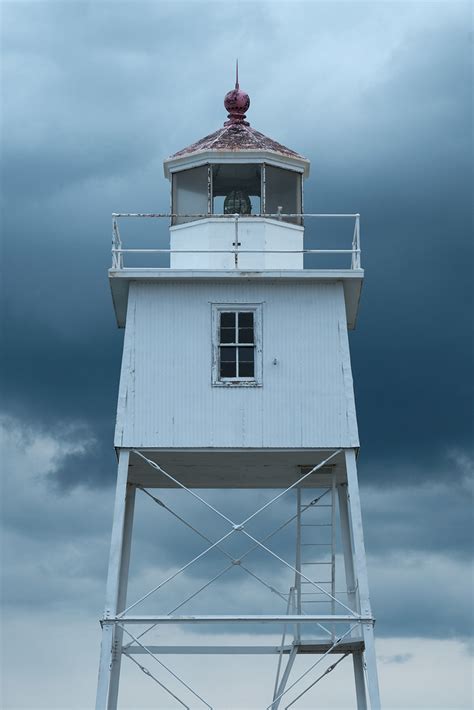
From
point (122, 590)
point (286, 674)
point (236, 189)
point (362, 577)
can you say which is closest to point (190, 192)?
point (236, 189)

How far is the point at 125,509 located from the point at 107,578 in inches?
108

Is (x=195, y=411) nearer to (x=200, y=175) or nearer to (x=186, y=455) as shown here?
(x=186, y=455)

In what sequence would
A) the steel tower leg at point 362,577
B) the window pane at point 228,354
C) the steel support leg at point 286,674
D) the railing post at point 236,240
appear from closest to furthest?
the steel tower leg at point 362,577 → the window pane at point 228,354 → the railing post at point 236,240 → the steel support leg at point 286,674

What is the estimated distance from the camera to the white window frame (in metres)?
29.9

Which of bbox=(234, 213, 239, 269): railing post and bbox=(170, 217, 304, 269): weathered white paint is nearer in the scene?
bbox=(234, 213, 239, 269): railing post

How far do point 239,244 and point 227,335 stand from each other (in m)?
1.69

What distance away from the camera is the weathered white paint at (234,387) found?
29.6 meters

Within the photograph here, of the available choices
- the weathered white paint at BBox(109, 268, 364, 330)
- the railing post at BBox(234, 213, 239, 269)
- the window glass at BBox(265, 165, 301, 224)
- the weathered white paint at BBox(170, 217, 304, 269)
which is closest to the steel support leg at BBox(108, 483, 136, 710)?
the weathered white paint at BBox(109, 268, 364, 330)

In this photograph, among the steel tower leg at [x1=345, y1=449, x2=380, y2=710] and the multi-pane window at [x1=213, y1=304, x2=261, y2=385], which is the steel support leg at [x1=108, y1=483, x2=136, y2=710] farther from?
the steel tower leg at [x1=345, y1=449, x2=380, y2=710]

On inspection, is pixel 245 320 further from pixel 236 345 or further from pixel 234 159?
pixel 234 159

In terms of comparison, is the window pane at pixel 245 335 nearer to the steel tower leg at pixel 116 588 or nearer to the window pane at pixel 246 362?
the window pane at pixel 246 362

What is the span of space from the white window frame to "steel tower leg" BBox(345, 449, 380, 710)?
2.07 m

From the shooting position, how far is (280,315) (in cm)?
3030

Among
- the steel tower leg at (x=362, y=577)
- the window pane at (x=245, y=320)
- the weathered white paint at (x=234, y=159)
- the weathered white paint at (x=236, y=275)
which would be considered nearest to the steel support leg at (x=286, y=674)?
the steel tower leg at (x=362, y=577)
